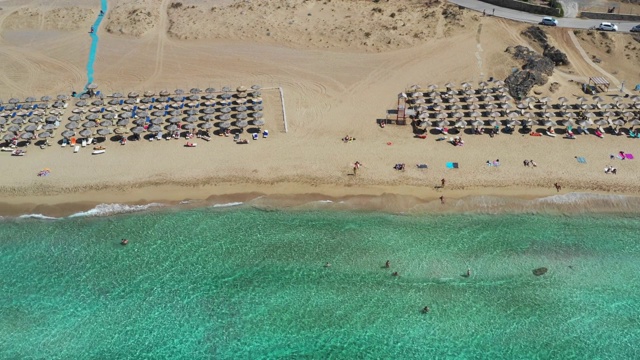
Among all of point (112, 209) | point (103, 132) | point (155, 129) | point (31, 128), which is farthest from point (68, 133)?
point (112, 209)

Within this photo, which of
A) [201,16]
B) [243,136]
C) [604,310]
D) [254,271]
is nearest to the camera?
[604,310]

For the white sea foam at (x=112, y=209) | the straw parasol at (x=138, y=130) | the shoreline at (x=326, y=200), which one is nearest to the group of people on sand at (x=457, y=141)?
the shoreline at (x=326, y=200)

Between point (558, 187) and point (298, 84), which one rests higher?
point (298, 84)

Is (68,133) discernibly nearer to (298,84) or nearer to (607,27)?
(298,84)

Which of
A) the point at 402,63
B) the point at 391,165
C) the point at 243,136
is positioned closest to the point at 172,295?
the point at 243,136

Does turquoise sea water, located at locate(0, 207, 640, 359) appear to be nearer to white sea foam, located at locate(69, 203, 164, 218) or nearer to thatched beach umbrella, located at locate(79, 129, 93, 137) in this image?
white sea foam, located at locate(69, 203, 164, 218)

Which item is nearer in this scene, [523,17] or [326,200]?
[326,200]

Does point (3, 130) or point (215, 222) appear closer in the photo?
point (215, 222)

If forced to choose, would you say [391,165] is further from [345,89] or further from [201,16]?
[201,16]

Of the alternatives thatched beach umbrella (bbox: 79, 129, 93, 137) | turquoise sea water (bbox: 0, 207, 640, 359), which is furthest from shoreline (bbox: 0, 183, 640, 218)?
thatched beach umbrella (bbox: 79, 129, 93, 137)
